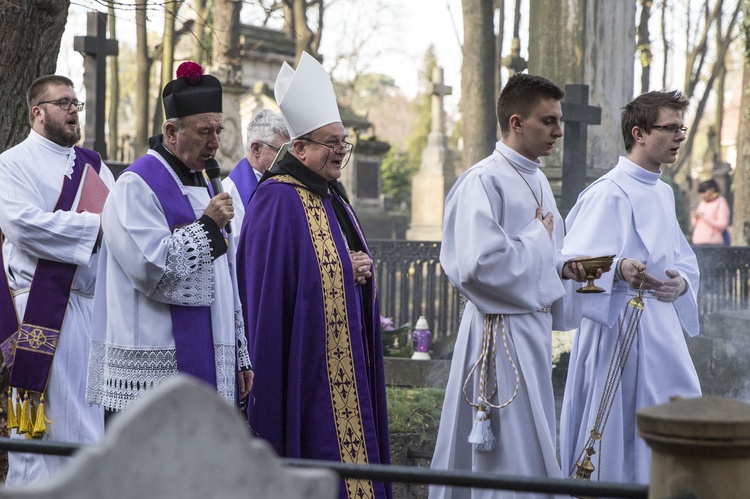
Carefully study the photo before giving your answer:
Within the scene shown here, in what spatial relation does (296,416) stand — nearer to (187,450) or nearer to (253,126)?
(253,126)

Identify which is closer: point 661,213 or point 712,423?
point 712,423

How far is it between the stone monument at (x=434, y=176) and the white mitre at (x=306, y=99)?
20.8 m

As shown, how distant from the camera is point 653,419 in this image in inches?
94.8

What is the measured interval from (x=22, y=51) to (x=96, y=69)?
6.32 metres

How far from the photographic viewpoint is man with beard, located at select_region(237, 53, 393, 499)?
5059 mm

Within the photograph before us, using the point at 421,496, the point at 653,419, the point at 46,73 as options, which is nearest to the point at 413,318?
the point at 421,496

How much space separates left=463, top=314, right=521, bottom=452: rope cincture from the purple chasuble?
499 mm

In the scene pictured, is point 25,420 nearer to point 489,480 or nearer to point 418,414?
point 418,414

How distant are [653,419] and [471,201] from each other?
2749 mm

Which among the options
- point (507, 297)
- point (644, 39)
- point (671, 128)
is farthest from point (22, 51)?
point (644, 39)

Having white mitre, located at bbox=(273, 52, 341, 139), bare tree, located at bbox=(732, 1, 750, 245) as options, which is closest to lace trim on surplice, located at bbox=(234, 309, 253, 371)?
white mitre, located at bbox=(273, 52, 341, 139)

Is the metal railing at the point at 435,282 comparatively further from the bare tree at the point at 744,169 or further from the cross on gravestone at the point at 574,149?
the bare tree at the point at 744,169

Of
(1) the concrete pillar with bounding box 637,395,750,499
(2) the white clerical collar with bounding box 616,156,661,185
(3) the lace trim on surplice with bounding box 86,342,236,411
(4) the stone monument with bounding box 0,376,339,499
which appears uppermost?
(2) the white clerical collar with bounding box 616,156,661,185

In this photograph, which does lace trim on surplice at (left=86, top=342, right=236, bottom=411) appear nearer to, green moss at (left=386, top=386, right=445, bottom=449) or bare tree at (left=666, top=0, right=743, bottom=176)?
green moss at (left=386, top=386, right=445, bottom=449)
